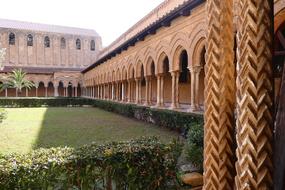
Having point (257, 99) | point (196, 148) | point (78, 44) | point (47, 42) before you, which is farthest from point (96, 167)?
point (78, 44)


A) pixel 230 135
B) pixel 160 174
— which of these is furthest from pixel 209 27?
pixel 160 174

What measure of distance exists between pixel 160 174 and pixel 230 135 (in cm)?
280

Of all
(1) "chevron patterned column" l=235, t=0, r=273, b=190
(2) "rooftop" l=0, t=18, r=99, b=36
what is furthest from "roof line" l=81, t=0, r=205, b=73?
(2) "rooftop" l=0, t=18, r=99, b=36

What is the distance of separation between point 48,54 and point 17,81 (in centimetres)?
1047

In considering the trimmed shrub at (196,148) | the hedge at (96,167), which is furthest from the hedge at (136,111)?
the hedge at (96,167)

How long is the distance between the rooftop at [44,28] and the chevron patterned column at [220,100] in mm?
51418

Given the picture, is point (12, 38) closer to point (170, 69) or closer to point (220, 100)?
point (170, 69)

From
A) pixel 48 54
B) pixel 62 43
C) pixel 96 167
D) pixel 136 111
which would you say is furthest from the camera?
pixel 62 43

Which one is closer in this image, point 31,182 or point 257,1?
point 257,1

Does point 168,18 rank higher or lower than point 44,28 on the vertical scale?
lower

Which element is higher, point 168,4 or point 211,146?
point 168,4

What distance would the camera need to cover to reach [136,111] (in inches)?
683

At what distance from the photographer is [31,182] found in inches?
124

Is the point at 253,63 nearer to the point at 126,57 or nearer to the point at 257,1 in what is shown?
the point at 257,1
